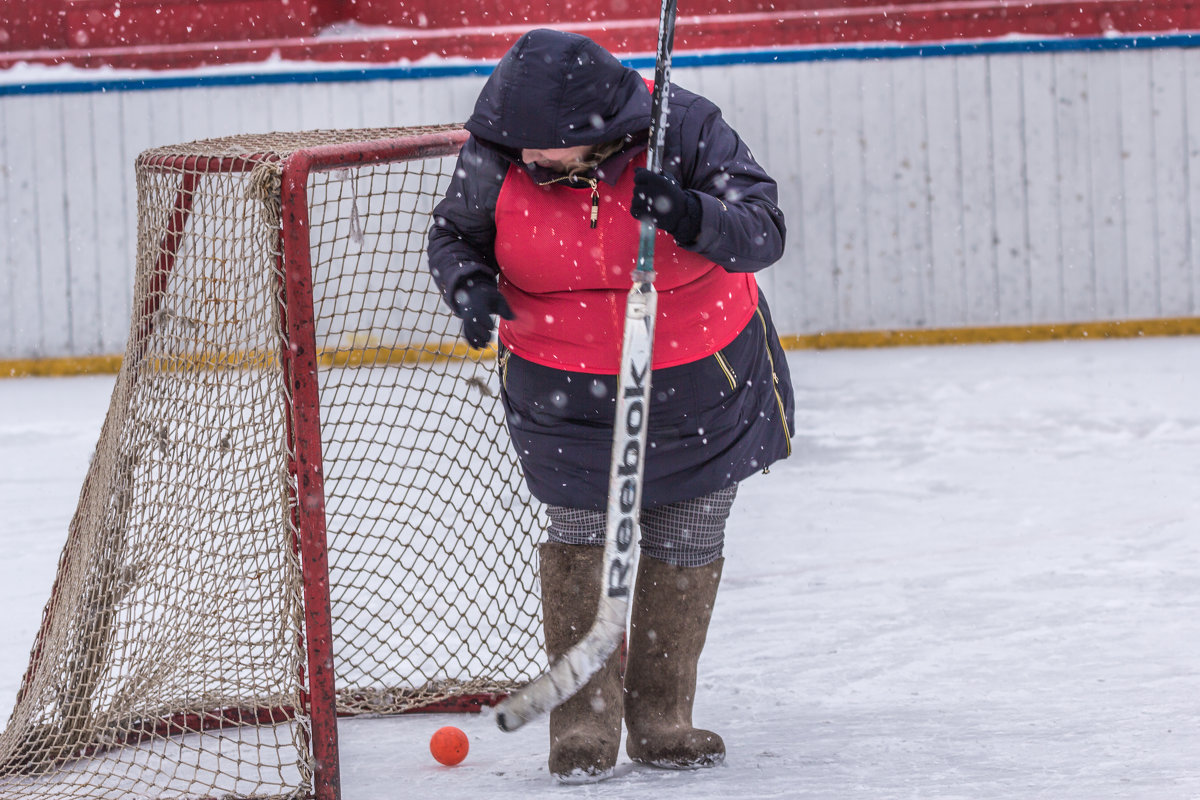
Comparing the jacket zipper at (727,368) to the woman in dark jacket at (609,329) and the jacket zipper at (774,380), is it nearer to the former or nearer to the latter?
the woman in dark jacket at (609,329)

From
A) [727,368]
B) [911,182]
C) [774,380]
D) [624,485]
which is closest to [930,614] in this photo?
[774,380]

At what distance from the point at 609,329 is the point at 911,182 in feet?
17.9

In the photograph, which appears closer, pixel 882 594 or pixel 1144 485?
pixel 882 594

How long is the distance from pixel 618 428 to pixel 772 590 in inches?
49.0

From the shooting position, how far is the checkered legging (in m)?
1.80

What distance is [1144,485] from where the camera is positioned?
362cm

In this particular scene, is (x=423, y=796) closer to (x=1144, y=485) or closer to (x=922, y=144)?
(x=1144, y=485)

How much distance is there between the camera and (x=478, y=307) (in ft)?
5.42

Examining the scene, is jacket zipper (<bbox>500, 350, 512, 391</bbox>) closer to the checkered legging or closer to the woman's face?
the checkered legging

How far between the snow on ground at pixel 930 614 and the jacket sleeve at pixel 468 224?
0.67 meters

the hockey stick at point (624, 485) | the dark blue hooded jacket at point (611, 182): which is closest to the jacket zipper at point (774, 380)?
the dark blue hooded jacket at point (611, 182)

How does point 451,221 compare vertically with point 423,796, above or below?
above

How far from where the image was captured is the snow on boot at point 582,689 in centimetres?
176

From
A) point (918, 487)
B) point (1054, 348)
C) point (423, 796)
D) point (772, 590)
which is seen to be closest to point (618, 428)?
point (423, 796)
